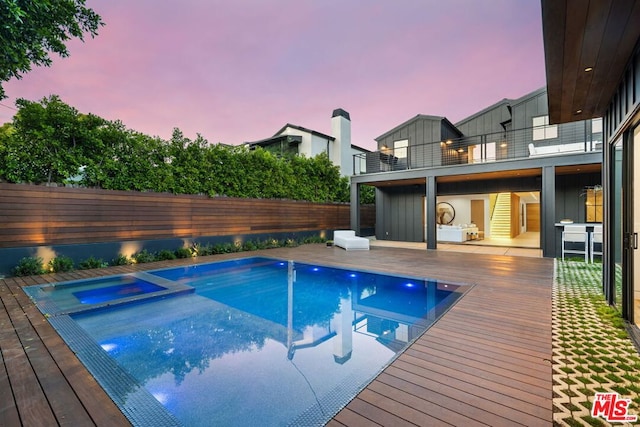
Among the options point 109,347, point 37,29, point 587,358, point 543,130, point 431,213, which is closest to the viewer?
point 587,358

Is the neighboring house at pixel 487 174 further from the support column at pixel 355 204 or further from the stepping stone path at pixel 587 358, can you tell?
the stepping stone path at pixel 587 358

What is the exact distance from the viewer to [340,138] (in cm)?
1642

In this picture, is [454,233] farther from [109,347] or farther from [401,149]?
[109,347]

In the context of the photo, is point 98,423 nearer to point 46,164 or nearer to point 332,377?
point 332,377

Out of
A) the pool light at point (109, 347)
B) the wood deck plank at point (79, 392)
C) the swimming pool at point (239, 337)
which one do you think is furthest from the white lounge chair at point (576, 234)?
the pool light at point (109, 347)

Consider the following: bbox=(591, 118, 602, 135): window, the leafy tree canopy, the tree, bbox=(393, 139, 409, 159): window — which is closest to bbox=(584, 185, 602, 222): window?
bbox=(591, 118, 602, 135): window

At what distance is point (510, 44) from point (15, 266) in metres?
17.0

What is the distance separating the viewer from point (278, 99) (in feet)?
52.2

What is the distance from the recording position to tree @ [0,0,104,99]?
361cm

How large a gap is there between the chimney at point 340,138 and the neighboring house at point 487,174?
2.17 m

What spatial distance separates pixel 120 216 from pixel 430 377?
8.53 m

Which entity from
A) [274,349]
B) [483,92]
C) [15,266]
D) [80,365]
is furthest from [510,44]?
[15,266]

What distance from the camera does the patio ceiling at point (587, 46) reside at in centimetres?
226

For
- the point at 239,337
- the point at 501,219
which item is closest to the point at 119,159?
the point at 239,337
